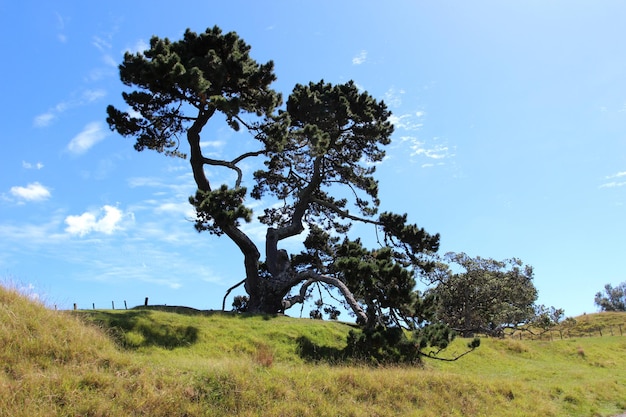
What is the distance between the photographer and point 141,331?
16.0 m

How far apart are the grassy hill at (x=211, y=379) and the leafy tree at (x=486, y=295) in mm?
24674

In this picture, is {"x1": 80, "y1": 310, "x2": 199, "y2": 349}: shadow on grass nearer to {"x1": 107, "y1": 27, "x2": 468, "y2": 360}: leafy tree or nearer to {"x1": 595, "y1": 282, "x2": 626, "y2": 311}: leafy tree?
{"x1": 107, "y1": 27, "x2": 468, "y2": 360}: leafy tree

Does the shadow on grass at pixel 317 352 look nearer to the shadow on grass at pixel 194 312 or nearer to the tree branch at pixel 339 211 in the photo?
the shadow on grass at pixel 194 312

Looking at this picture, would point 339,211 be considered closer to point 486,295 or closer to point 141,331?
point 141,331

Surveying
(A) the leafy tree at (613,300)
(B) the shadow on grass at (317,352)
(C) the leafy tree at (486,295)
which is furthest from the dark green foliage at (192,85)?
(A) the leafy tree at (613,300)

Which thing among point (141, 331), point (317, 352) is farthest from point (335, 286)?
point (141, 331)

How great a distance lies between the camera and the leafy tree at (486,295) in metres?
44.4

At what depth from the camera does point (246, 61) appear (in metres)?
22.0

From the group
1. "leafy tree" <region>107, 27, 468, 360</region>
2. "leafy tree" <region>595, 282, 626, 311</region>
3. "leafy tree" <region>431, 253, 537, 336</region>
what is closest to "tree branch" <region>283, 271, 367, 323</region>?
"leafy tree" <region>107, 27, 468, 360</region>

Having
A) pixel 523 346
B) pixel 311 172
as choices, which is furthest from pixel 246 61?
pixel 523 346

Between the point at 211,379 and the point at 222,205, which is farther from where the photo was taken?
the point at 222,205

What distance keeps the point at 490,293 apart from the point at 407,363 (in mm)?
30286

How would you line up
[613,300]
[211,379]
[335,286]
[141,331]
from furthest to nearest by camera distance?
[613,300]
[335,286]
[141,331]
[211,379]

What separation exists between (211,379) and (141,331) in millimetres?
6672
